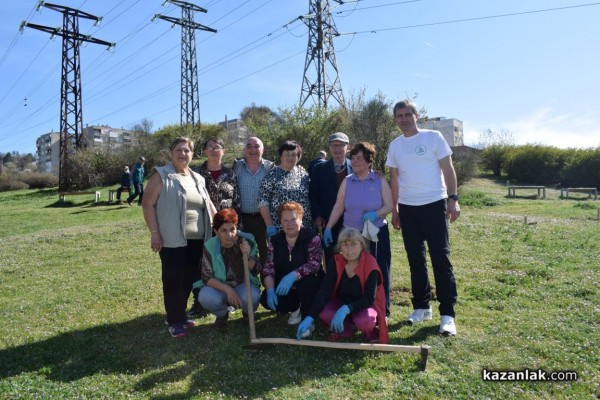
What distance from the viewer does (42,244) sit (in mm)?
10938

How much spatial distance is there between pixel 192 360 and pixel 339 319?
54.0 inches

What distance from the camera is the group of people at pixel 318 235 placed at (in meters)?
4.26

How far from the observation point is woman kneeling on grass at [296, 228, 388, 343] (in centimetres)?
407

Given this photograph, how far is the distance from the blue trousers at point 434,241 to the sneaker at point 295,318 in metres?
1.34

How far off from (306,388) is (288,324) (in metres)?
1.39

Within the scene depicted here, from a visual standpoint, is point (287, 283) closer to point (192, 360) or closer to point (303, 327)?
point (303, 327)

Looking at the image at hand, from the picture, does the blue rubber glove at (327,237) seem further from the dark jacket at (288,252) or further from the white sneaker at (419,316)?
the white sneaker at (419,316)

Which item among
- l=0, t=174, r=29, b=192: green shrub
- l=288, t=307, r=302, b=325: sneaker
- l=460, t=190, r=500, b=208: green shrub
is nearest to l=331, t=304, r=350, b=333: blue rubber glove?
l=288, t=307, r=302, b=325: sneaker

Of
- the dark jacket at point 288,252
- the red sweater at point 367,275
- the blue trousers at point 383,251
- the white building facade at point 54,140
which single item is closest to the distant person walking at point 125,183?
the dark jacket at point 288,252

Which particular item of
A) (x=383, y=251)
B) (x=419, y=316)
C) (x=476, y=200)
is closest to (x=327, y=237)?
(x=383, y=251)

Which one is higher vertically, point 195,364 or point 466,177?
point 466,177

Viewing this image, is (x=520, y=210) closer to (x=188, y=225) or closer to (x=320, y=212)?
(x=320, y=212)

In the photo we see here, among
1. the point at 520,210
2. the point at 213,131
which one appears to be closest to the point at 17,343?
the point at 520,210

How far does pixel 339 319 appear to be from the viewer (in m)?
3.96
